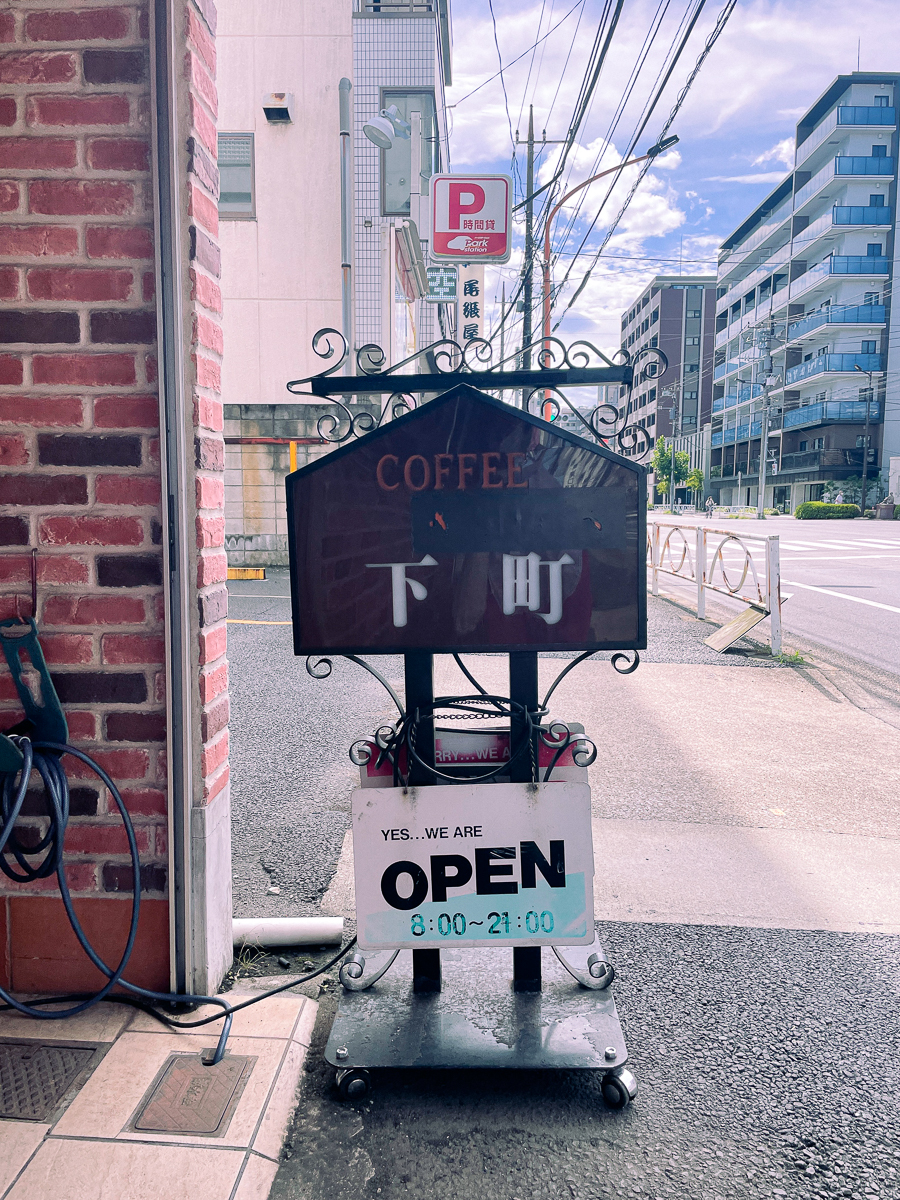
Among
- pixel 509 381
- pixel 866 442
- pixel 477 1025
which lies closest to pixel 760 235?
pixel 866 442

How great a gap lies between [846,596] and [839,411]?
4901 cm

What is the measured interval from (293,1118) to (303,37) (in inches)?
610

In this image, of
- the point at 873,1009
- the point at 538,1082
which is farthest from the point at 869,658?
the point at 538,1082

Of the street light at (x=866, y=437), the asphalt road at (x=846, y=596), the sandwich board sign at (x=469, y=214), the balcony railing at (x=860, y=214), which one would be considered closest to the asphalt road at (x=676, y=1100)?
the asphalt road at (x=846, y=596)

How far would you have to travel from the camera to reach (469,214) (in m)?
9.08

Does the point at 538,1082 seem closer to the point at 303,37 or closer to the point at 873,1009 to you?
the point at 873,1009

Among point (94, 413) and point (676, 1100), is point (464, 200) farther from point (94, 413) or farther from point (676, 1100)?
point (676, 1100)

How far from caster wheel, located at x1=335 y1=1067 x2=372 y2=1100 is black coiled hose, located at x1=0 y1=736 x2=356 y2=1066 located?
333 mm

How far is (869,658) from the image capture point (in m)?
7.95

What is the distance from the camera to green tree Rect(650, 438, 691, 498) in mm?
85125

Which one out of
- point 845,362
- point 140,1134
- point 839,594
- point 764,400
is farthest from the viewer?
point 764,400

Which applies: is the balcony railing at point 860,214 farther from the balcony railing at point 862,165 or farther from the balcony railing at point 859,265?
the balcony railing at point 859,265

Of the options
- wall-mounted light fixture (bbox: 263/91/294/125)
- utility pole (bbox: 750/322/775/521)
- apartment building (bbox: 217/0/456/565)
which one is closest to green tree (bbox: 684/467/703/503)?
utility pole (bbox: 750/322/775/521)

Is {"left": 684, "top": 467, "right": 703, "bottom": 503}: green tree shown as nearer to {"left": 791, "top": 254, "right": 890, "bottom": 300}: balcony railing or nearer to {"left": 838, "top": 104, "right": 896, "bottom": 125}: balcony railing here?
{"left": 791, "top": 254, "right": 890, "bottom": 300}: balcony railing
